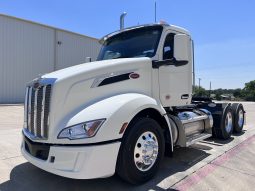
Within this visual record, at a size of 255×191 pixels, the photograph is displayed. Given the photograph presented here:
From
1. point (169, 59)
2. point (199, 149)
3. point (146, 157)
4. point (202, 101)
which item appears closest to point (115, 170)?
point (146, 157)

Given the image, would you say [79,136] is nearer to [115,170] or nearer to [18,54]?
[115,170]

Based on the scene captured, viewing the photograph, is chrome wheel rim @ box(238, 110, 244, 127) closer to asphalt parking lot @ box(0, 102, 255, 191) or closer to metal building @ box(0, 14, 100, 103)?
asphalt parking lot @ box(0, 102, 255, 191)

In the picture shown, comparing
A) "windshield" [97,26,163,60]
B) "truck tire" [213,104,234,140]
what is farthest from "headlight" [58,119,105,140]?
"truck tire" [213,104,234,140]

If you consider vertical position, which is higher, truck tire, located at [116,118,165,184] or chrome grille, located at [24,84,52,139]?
chrome grille, located at [24,84,52,139]

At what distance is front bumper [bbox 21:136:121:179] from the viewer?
309 centimetres

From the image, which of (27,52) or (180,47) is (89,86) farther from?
(27,52)

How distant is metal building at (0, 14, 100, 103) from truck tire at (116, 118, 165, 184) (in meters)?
17.1

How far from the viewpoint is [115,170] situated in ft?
11.6

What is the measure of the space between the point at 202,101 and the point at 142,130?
460 cm

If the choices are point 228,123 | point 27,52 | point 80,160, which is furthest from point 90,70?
point 27,52

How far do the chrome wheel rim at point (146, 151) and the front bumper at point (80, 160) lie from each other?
464 millimetres

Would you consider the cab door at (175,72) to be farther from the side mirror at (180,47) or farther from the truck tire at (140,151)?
the truck tire at (140,151)

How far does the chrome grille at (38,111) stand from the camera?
3424 mm

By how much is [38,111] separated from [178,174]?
240cm
